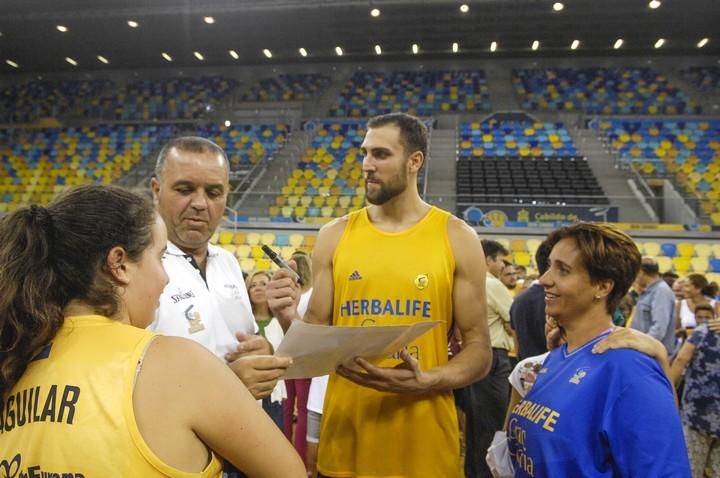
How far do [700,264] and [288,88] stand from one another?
16.4m

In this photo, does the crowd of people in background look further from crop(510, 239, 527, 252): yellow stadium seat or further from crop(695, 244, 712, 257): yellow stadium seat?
crop(695, 244, 712, 257): yellow stadium seat

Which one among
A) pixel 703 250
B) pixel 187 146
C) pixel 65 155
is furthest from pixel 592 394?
pixel 65 155

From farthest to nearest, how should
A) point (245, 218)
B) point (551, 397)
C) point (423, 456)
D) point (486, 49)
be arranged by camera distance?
1. point (486, 49)
2. point (245, 218)
3. point (423, 456)
4. point (551, 397)

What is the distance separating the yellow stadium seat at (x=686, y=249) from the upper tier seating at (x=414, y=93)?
11.3m

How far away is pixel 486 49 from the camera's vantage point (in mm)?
20531

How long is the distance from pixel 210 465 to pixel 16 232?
1.94ft

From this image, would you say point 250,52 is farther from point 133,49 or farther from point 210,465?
point 210,465

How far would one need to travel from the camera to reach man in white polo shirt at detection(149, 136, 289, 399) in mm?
1722

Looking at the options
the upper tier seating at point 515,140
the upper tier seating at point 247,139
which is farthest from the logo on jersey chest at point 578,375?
the upper tier seating at point 247,139

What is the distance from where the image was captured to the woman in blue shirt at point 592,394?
1.41 m

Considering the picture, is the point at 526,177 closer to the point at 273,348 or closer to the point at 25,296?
the point at 273,348

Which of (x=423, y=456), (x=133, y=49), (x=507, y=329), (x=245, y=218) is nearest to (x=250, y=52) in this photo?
(x=133, y=49)

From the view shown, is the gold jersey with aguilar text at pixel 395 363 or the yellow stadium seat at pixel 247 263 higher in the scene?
the yellow stadium seat at pixel 247 263

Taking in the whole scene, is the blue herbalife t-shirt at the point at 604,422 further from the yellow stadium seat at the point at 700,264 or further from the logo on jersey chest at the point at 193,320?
the yellow stadium seat at the point at 700,264
